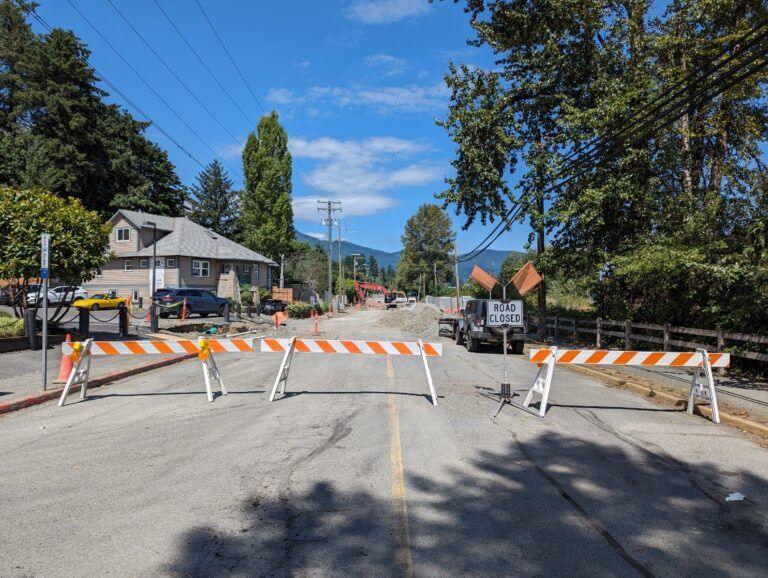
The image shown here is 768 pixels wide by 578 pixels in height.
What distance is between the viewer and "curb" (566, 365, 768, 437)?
7.72 meters

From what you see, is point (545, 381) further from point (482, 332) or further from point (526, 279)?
point (482, 332)

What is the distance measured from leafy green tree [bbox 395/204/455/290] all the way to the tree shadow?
4049 inches

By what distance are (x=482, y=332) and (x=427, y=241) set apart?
9192 centimetres

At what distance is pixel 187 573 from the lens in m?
3.48

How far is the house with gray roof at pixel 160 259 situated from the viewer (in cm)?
4440

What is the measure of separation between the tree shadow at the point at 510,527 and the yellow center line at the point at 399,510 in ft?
0.12

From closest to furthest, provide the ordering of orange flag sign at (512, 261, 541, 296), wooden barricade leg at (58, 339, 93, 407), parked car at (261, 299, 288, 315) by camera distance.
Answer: wooden barricade leg at (58, 339, 93, 407) < orange flag sign at (512, 261, 541, 296) < parked car at (261, 299, 288, 315)

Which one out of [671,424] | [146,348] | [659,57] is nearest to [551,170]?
[659,57]

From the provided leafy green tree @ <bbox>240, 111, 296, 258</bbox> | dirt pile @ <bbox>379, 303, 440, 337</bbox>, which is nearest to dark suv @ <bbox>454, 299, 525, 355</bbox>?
dirt pile @ <bbox>379, 303, 440, 337</bbox>

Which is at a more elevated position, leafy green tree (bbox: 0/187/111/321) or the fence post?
leafy green tree (bbox: 0/187/111/321)

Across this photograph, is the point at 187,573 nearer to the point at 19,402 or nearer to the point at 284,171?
the point at 19,402

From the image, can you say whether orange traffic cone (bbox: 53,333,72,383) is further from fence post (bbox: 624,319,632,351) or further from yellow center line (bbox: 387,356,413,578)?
fence post (bbox: 624,319,632,351)

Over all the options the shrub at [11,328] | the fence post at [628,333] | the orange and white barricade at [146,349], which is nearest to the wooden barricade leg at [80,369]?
the orange and white barricade at [146,349]

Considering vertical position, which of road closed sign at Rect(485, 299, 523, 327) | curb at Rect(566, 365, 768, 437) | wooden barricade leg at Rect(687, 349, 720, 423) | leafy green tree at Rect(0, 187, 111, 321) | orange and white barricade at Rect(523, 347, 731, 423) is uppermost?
leafy green tree at Rect(0, 187, 111, 321)
